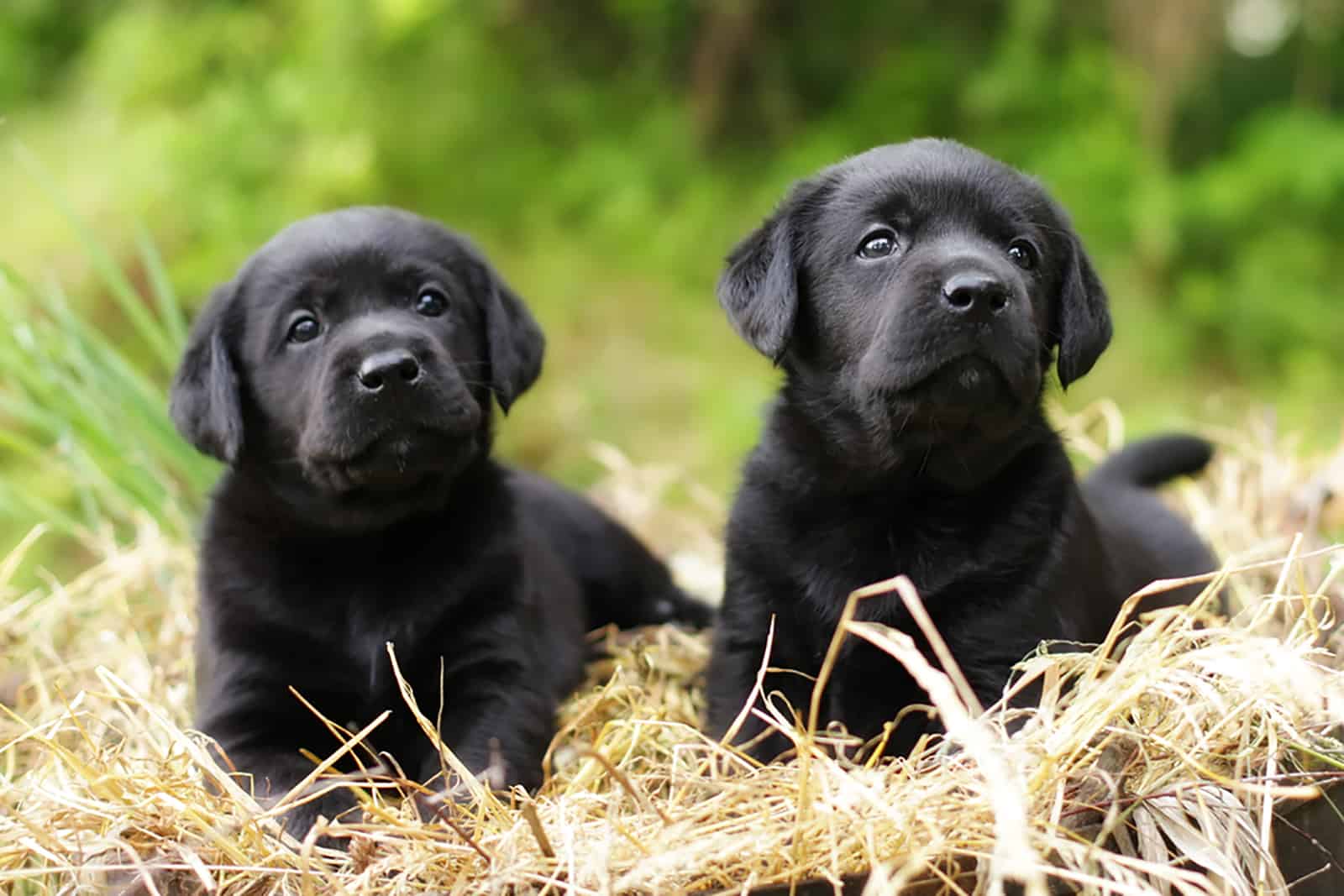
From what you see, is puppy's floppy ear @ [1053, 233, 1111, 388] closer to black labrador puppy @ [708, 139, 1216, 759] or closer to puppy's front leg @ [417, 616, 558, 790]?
black labrador puppy @ [708, 139, 1216, 759]

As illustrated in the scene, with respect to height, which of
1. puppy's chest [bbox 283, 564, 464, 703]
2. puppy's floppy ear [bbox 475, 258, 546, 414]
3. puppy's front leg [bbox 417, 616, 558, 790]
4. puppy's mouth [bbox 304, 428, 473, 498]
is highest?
puppy's floppy ear [bbox 475, 258, 546, 414]

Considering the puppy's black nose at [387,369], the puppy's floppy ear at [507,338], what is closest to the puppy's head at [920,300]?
the puppy's floppy ear at [507,338]

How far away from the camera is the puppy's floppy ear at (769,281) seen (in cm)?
237

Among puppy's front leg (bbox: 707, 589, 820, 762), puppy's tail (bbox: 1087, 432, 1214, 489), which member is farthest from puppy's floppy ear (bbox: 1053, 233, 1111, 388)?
puppy's tail (bbox: 1087, 432, 1214, 489)

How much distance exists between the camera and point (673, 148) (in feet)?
21.5

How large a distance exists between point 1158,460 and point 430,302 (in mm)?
1776

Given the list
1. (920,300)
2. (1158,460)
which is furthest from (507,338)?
(1158,460)

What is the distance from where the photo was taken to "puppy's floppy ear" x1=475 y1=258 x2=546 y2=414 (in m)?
2.69

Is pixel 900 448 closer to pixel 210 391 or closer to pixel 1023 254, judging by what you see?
pixel 1023 254

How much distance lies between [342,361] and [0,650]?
1268 millimetres

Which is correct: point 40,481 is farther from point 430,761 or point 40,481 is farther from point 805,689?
point 805,689

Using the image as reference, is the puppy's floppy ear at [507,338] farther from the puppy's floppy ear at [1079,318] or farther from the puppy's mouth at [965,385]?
the puppy's floppy ear at [1079,318]

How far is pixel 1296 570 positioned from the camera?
2086 millimetres

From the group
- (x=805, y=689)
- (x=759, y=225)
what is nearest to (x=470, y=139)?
(x=759, y=225)
